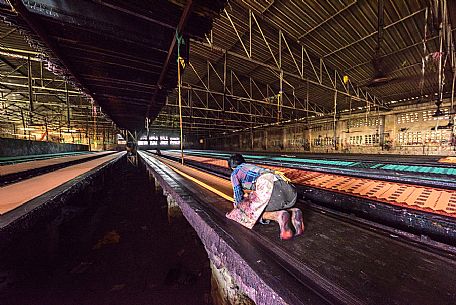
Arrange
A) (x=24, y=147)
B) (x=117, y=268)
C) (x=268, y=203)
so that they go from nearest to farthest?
1. (x=268, y=203)
2. (x=117, y=268)
3. (x=24, y=147)

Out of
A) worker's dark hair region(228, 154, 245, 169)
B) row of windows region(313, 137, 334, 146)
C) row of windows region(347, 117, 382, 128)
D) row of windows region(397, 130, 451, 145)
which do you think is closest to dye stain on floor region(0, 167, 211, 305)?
worker's dark hair region(228, 154, 245, 169)

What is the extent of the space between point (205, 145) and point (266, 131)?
1666 cm

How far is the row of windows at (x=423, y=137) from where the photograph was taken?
10.5m

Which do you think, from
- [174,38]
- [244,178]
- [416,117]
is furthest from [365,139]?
[244,178]

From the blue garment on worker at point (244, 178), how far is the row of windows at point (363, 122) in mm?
15667

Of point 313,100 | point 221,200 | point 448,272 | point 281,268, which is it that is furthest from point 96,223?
point 313,100

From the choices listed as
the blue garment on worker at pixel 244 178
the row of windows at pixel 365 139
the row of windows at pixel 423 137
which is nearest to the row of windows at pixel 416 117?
the row of windows at pixel 423 137

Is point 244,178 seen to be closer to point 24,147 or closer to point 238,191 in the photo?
point 238,191

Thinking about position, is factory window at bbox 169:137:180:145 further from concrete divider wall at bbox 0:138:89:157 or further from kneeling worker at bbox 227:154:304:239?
kneeling worker at bbox 227:154:304:239

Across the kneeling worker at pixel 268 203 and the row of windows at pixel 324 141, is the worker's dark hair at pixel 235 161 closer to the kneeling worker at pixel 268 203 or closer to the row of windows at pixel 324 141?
the kneeling worker at pixel 268 203

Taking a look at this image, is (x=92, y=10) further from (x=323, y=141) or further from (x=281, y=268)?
(x=323, y=141)

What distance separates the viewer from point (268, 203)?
1.76 meters

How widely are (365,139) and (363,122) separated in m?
1.33

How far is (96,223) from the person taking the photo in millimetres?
5316
